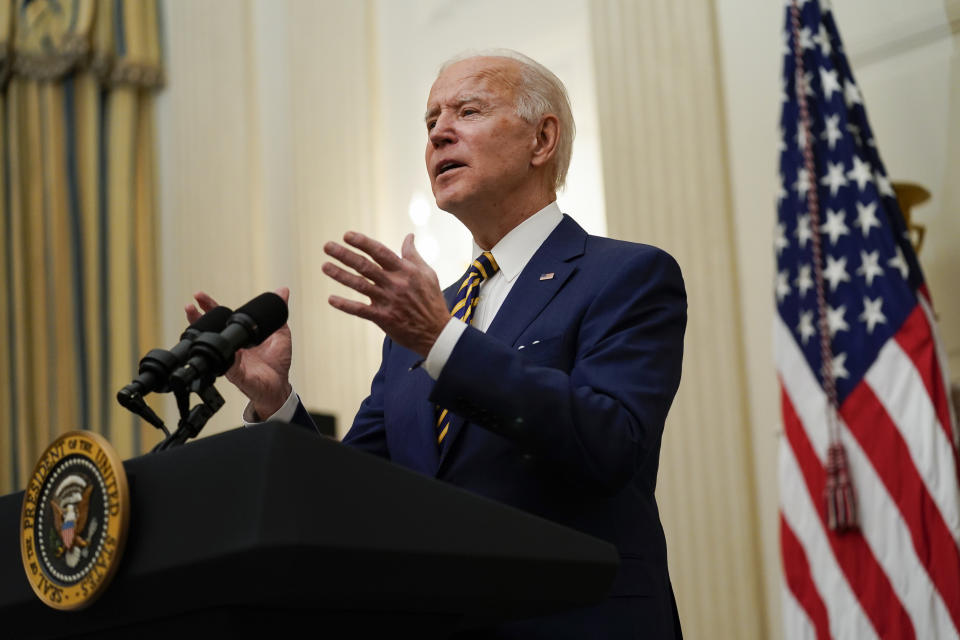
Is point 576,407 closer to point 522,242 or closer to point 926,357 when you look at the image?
point 522,242

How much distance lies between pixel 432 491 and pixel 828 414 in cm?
274

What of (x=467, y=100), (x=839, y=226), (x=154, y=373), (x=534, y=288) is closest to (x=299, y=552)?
(x=154, y=373)

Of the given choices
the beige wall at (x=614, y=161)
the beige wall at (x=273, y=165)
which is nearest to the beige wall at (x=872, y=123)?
the beige wall at (x=614, y=161)

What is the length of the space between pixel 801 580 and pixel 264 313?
2688 millimetres

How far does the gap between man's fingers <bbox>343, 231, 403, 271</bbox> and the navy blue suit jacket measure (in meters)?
0.16

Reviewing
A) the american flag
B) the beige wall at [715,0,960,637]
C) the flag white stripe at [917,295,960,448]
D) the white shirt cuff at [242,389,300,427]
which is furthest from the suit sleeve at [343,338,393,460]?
the beige wall at [715,0,960,637]

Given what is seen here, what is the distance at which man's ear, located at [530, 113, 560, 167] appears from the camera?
2404 mm

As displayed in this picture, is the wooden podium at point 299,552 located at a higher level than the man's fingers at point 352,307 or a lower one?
lower

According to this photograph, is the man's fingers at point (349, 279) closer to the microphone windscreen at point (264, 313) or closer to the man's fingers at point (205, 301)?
the microphone windscreen at point (264, 313)

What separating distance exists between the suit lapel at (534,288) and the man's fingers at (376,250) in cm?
39

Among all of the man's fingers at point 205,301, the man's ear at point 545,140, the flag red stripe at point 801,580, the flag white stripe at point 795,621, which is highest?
the man's ear at point 545,140

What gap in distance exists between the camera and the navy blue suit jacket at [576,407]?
1.65 metres

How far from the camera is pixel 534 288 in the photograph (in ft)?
6.70

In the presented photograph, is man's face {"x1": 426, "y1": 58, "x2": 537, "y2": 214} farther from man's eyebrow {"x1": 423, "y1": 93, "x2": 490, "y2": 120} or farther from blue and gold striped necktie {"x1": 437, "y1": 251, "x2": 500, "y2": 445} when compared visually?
blue and gold striped necktie {"x1": 437, "y1": 251, "x2": 500, "y2": 445}
